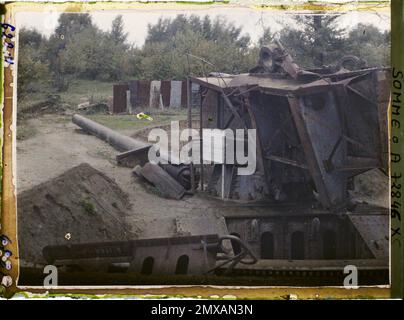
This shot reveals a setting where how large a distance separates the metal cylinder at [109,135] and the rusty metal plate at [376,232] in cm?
220

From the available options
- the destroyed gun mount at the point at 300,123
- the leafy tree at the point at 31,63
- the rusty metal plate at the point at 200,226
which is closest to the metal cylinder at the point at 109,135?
the leafy tree at the point at 31,63

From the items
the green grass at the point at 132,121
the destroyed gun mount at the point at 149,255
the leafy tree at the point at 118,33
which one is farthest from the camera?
the green grass at the point at 132,121

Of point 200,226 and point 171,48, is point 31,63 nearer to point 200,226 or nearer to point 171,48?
point 171,48

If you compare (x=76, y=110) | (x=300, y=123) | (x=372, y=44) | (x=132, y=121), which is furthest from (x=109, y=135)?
(x=372, y=44)

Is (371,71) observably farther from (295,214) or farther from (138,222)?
(138,222)

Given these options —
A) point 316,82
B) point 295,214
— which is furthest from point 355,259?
point 316,82

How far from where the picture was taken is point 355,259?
16.7ft

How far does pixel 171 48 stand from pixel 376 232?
8.59 feet

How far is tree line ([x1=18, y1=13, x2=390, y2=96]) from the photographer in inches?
201

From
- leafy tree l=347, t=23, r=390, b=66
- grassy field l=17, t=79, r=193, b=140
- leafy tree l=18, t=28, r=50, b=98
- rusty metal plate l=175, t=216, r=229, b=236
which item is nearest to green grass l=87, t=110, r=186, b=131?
grassy field l=17, t=79, r=193, b=140

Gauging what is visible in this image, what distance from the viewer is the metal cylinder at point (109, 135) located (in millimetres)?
5172

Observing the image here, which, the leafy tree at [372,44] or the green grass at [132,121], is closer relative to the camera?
the leafy tree at [372,44]

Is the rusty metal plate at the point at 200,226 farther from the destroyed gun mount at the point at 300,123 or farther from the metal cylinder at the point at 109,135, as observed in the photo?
the metal cylinder at the point at 109,135

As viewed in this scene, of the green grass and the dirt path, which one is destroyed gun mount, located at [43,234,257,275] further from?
the green grass
